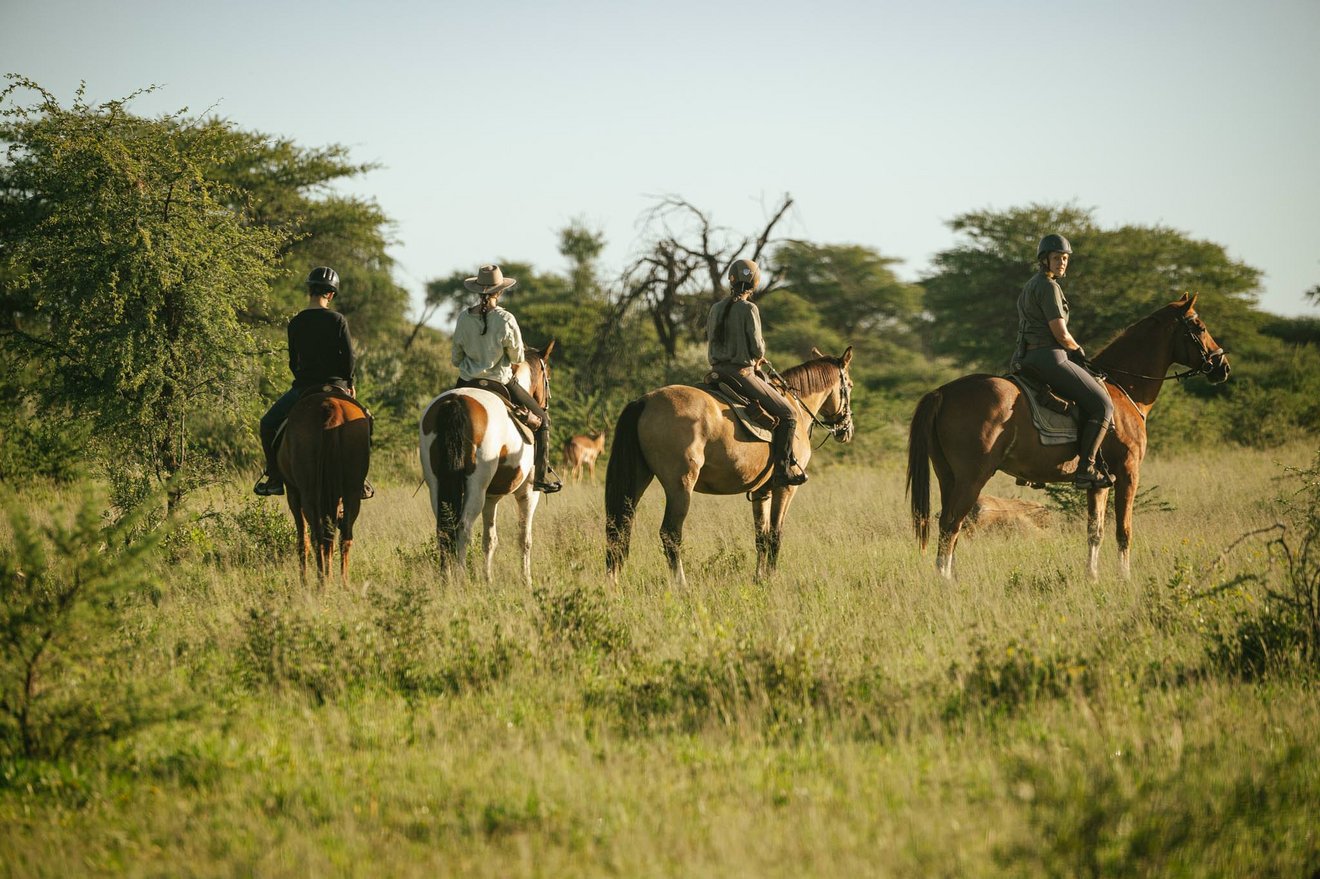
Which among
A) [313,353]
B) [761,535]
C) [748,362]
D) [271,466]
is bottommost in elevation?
[761,535]

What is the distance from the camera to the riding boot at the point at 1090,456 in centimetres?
830

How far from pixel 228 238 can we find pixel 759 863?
8819 mm

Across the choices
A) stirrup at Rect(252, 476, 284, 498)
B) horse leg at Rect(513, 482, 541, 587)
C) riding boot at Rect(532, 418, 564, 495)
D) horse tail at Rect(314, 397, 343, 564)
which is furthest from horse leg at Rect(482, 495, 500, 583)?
stirrup at Rect(252, 476, 284, 498)

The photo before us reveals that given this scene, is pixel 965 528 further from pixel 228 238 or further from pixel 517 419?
pixel 228 238

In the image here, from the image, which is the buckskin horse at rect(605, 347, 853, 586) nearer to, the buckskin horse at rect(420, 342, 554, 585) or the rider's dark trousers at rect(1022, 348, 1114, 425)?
the buckskin horse at rect(420, 342, 554, 585)

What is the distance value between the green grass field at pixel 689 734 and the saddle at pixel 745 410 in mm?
1394

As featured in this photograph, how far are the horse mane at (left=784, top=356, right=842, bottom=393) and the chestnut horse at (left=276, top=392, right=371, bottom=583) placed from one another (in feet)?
12.3

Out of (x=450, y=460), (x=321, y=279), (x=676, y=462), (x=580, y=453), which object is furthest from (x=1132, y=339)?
(x=580, y=453)

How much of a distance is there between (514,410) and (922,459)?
133 inches

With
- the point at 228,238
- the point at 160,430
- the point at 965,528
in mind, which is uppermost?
the point at 228,238

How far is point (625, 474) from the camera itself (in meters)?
7.89

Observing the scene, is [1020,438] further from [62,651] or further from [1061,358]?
[62,651]

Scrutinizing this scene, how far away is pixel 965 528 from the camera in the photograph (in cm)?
993

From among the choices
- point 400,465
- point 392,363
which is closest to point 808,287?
point 392,363
